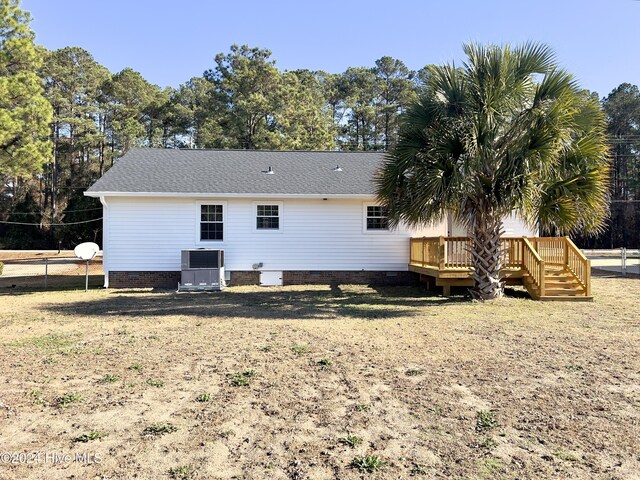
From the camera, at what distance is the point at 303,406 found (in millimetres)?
4211

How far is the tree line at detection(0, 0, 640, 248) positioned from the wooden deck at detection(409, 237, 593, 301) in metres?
19.9

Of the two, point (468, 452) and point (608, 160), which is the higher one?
point (608, 160)

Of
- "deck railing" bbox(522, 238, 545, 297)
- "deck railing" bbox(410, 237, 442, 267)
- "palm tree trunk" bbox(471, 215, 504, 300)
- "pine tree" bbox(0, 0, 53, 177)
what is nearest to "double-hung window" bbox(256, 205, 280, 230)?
"deck railing" bbox(410, 237, 442, 267)

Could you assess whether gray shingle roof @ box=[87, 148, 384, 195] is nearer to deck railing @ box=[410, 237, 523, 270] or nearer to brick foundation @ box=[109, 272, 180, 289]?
brick foundation @ box=[109, 272, 180, 289]

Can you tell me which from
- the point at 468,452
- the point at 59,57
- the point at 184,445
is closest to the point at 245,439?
the point at 184,445

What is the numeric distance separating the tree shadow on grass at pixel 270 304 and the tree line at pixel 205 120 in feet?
67.8

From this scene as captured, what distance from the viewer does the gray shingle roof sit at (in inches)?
545

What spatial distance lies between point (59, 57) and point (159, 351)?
145 feet

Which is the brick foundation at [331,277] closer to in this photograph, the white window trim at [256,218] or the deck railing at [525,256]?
the white window trim at [256,218]

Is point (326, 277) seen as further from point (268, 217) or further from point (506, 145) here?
point (506, 145)

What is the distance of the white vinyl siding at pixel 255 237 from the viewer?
13.7m

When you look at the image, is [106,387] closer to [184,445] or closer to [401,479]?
[184,445]

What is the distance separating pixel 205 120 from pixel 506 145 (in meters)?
30.8

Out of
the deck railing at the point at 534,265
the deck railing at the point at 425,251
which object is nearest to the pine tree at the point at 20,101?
the deck railing at the point at 425,251
